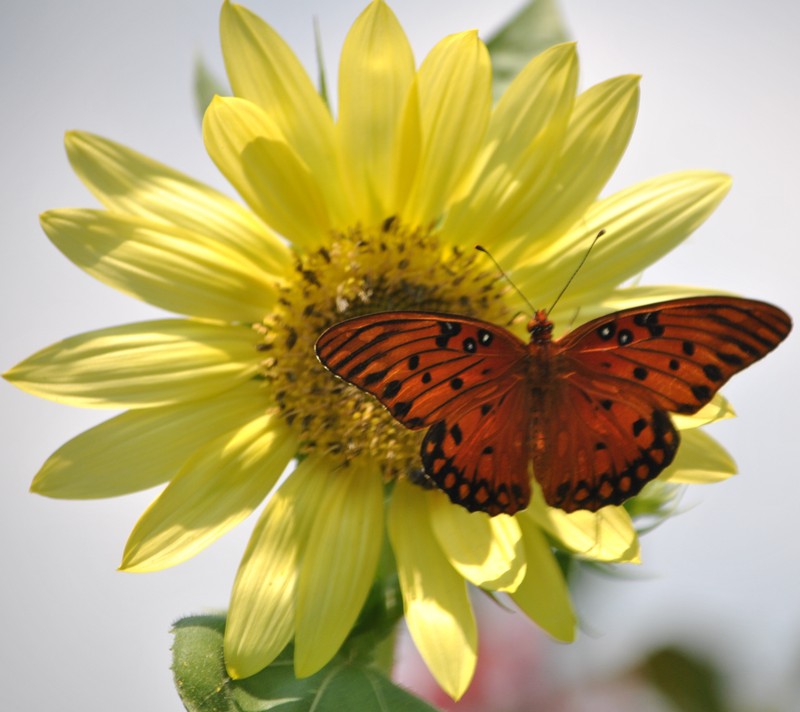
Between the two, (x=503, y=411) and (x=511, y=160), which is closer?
(x=503, y=411)

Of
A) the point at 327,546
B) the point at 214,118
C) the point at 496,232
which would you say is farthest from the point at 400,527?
the point at 214,118

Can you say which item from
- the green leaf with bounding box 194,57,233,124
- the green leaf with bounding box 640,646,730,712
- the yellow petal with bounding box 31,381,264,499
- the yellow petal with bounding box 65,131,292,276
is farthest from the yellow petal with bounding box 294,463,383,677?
the green leaf with bounding box 640,646,730,712

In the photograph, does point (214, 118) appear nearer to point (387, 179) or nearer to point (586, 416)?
point (387, 179)

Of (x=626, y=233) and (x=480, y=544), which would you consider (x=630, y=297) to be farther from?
(x=480, y=544)

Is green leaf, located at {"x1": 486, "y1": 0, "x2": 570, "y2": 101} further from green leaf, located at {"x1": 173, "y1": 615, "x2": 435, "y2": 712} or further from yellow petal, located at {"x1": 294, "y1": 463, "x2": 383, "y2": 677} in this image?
green leaf, located at {"x1": 173, "y1": 615, "x2": 435, "y2": 712}

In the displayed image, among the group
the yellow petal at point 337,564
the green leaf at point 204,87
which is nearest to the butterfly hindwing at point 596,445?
the yellow petal at point 337,564

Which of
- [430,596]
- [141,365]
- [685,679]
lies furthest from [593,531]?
[685,679]

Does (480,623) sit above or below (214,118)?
below
